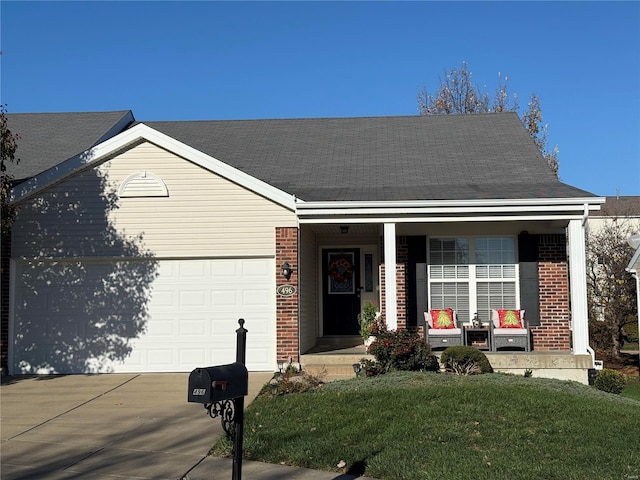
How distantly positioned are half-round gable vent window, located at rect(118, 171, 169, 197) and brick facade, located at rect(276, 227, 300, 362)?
2.35 meters

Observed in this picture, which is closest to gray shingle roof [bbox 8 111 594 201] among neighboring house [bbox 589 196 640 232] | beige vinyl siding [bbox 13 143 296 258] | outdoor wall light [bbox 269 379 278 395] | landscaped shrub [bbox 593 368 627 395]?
beige vinyl siding [bbox 13 143 296 258]

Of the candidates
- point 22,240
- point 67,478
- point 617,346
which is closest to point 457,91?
point 617,346

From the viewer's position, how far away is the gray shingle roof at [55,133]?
51.5ft

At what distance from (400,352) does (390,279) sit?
164cm

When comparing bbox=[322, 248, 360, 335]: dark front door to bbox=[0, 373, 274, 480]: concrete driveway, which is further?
bbox=[322, 248, 360, 335]: dark front door

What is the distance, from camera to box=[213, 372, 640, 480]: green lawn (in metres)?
6.31

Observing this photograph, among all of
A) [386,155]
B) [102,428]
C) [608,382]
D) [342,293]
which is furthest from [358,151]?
[102,428]

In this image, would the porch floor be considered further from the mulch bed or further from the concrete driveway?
the mulch bed

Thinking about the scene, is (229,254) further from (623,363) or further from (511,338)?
(623,363)

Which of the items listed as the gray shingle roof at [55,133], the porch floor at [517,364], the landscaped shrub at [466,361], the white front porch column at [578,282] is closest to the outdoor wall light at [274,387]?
the porch floor at [517,364]

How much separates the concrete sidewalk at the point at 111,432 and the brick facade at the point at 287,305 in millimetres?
778

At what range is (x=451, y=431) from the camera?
24.1ft

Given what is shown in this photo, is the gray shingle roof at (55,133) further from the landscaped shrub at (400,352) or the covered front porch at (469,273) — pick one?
the landscaped shrub at (400,352)

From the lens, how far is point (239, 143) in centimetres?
1719
